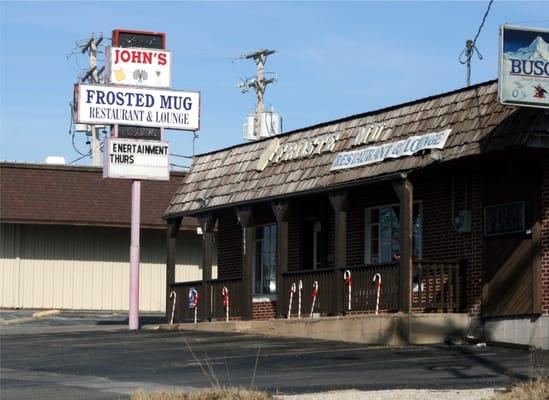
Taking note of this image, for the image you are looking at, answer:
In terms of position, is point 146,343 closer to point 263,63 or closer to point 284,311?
point 284,311

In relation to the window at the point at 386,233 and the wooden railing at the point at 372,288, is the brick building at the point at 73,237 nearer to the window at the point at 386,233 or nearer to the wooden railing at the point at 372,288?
the window at the point at 386,233

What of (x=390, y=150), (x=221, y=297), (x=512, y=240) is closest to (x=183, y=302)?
(x=221, y=297)

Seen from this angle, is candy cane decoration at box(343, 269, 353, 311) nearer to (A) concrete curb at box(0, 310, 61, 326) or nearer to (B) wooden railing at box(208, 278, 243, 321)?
(B) wooden railing at box(208, 278, 243, 321)

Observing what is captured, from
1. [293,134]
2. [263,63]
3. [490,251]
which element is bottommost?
[490,251]

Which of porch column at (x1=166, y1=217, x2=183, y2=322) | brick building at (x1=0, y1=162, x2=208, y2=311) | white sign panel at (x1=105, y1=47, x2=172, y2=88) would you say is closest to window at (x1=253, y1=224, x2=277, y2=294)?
porch column at (x1=166, y1=217, x2=183, y2=322)

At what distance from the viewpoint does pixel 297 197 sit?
1059 inches

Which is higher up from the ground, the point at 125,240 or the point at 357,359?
the point at 125,240

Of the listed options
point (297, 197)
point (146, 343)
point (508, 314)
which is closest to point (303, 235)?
point (297, 197)

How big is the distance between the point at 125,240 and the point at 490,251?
2319cm

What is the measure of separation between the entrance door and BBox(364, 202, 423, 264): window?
2.39 metres

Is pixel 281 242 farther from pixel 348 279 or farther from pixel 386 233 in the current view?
pixel 348 279

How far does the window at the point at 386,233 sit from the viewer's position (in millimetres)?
25203

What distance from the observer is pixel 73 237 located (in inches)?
1699

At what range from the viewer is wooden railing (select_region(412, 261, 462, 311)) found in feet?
76.0
